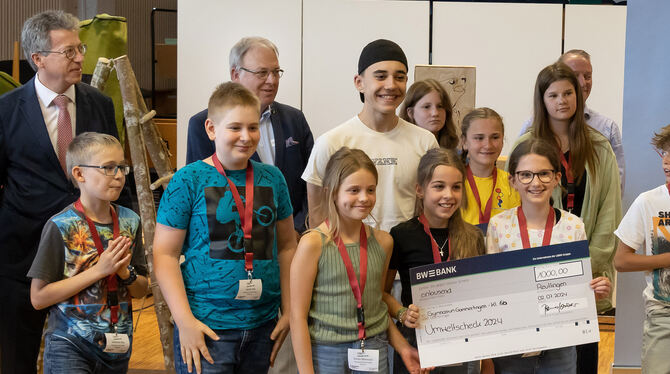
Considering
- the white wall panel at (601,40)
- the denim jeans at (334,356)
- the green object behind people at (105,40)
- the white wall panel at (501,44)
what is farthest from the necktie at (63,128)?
the white wall panel at (601,40)

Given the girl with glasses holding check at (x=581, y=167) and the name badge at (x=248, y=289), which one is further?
the girl with glasses holding check at (x=581, y=167)

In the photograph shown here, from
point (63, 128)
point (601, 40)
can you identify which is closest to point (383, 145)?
point (63, 128)

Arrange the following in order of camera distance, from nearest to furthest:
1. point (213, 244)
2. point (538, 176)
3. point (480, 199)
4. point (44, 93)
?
point (213, 244) → point (538, 176) → point (480, 199) → point (44, 93)

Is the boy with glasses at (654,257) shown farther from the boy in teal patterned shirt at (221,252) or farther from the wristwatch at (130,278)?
the wristwatch at (130,278)

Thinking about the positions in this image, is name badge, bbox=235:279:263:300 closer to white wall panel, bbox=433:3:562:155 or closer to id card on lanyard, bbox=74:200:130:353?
id card on lanyard, bbox=74:200:130:353

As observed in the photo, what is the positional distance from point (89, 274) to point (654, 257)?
2130 millimetres

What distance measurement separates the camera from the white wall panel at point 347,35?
5617 mm

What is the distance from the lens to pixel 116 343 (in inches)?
97.3

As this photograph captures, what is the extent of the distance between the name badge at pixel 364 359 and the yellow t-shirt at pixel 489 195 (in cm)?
81

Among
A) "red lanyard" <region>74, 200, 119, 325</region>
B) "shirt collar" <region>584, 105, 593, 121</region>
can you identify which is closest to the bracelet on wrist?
"red lanyard" <region>74, 200, 119, 325</region>

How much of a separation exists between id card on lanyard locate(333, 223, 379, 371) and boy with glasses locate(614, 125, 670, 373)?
45.2 inches

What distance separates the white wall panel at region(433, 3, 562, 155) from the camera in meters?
5.62

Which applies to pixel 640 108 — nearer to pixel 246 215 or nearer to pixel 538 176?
pixel 538 176

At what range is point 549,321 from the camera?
96.7 inches
